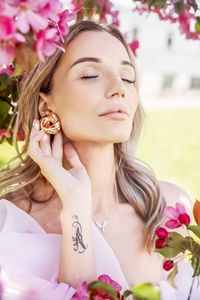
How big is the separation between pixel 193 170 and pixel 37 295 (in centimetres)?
900

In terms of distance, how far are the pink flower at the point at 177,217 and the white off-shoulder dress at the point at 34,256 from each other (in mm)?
510

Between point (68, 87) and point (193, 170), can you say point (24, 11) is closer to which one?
point (68, 87)

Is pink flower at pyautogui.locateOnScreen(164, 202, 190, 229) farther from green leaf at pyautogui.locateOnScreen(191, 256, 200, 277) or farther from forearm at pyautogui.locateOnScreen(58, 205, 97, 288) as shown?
forearm at pyautogui.locateOnScreen(58, 205, 97, 288)

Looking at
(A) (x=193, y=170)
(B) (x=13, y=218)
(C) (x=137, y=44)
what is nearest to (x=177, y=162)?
(A) (x=193, y=170)

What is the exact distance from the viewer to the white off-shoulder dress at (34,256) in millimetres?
2420

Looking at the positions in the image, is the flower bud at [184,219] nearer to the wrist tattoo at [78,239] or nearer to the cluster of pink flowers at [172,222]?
the cluster of pink flowers at [172,222]

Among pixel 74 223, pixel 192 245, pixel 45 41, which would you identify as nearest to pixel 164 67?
pixel 74 223

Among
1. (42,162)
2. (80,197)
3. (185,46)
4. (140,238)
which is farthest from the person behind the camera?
(185,46)

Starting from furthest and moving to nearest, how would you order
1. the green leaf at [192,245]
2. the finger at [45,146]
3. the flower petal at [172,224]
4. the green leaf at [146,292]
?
1. the finger at [45,146]
2. the flower petal at [172,224]
3. the green leaf at [192,245]
4. the green leaf at [146,292]

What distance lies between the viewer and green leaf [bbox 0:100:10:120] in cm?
291

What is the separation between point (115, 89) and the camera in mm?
2543

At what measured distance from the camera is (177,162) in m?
11.1

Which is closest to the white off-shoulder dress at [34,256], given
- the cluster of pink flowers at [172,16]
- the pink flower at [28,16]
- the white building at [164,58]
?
the pink flower at [28,16]

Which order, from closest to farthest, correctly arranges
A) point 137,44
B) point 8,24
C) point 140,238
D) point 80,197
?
point 8,24, point 80,197, point 140,238, point 137,44
